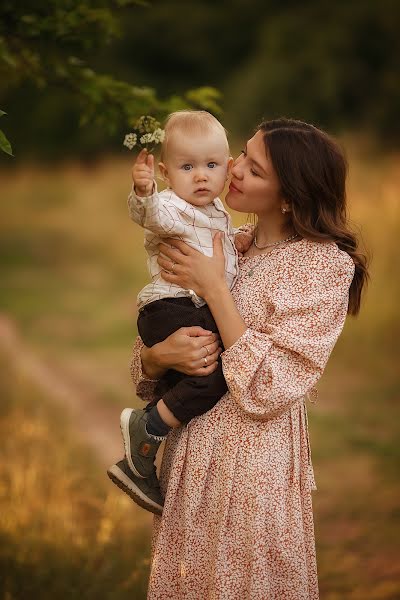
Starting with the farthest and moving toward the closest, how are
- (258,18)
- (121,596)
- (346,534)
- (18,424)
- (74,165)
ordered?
1. (258,18)
2. (74,165)
3. (18,424)
4. (346,534)
5. (121,596)

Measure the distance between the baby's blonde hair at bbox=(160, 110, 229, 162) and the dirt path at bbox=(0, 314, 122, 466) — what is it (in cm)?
333

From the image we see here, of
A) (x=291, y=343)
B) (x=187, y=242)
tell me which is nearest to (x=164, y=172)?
(x=187, y=242)

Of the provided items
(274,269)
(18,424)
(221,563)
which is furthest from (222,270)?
(18,424)

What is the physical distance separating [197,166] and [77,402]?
179 inches

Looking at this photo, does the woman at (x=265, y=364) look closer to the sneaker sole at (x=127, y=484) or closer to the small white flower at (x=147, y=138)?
the sneaker sole at (x=127, y=484)

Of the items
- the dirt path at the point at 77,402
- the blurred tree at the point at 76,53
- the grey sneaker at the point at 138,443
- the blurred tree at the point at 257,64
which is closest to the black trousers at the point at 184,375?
the grey sneaker at the point at 138,443

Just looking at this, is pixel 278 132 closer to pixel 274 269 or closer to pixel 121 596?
pixel 274 269

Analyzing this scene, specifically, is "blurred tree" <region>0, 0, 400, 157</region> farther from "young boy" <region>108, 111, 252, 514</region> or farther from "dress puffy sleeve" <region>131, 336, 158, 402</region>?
"young boy" <region>108, 111, 252, 514</region>

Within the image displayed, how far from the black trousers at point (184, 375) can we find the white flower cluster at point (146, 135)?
0.47 m

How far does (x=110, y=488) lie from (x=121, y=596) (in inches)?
61.6

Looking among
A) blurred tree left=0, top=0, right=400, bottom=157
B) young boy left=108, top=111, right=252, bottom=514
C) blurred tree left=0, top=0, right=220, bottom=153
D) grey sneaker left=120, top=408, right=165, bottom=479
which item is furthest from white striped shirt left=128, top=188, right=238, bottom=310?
blurred tree left=0, top=0, right=400, bottom=157

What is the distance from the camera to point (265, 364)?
7.47 feet

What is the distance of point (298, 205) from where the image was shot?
2.41 meters

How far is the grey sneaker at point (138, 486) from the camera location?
2529 millimetres
